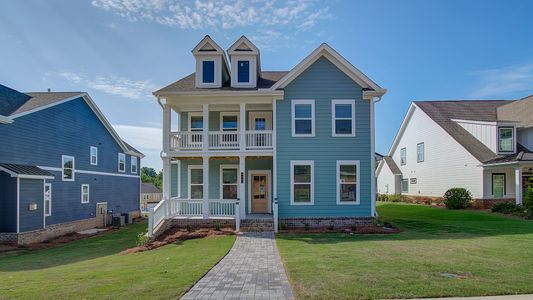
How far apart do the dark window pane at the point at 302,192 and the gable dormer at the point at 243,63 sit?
17.7 feet

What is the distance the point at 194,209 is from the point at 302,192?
17.7ft

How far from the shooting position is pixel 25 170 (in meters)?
16.2

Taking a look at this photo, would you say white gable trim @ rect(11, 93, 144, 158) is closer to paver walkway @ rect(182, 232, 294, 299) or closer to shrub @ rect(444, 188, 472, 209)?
paver walkway @ rect(182, 232, 294, 299)

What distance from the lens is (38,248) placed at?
15.5 meters

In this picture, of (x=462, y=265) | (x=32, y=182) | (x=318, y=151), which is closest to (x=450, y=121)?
(x=318, y=151)

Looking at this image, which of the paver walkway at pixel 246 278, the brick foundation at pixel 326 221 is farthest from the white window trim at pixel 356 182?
the paver walkway at pixel 246 278

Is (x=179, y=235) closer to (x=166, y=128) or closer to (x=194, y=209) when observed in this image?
(x=194, y=209)

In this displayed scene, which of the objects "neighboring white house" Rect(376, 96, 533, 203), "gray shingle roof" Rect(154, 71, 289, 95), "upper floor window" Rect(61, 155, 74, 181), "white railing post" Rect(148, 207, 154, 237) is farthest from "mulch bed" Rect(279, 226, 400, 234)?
"upper floor window" Rect(61, 155, 74, 181)

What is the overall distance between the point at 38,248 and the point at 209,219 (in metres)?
7.63

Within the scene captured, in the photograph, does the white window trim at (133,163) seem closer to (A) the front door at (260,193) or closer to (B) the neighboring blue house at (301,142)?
(B) the neighboring blue house at (301,142)

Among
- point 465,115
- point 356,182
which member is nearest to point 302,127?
point 356,182

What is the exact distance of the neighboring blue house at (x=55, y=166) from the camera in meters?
15.7

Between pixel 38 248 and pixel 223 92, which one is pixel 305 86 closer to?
pixel 223 92

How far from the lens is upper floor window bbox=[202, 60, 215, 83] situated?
56.9ft
